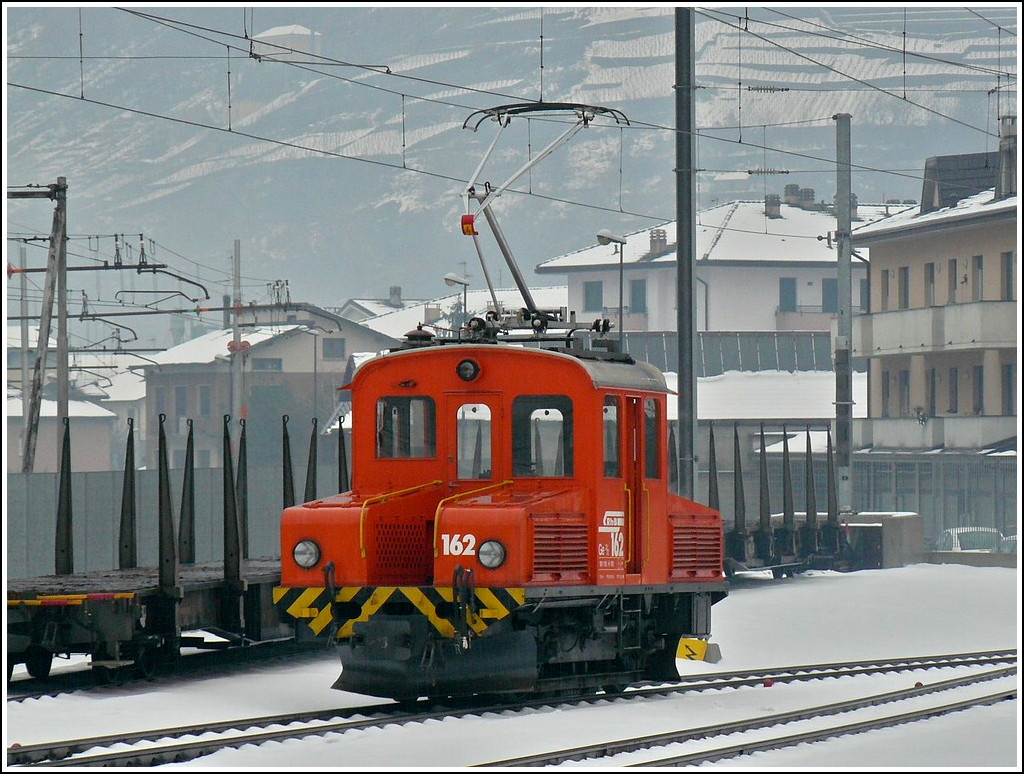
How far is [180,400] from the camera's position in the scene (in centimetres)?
10731

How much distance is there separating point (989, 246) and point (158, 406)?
69.5 metres

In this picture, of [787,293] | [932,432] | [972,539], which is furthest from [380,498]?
[787,293]

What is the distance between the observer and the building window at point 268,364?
9675 centimetres

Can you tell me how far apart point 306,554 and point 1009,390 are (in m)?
40.9

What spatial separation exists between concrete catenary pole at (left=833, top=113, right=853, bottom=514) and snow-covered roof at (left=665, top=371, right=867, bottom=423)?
86.4 feet

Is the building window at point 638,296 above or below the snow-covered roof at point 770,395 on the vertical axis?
above

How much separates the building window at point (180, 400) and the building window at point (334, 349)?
35.3ft

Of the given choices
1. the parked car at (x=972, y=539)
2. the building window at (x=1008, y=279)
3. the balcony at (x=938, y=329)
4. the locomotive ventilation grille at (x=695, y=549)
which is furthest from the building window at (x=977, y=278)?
the locomotive ventilation grille at (x=695, y=549)

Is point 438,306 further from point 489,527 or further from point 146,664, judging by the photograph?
point 489,527

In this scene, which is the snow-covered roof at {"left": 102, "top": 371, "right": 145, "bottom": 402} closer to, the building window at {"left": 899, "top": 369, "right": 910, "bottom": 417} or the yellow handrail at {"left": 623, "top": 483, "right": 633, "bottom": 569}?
the building window at {"left": 899, "top": 369, "right": 910, "bottom": 417}

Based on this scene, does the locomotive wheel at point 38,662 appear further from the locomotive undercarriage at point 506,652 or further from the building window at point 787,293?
the building window at point 787,293

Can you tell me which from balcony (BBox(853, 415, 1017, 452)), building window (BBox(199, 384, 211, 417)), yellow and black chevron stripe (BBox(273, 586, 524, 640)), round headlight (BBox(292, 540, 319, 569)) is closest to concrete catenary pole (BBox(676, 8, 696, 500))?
round headlight (BBox(292, 540, 319, 569))

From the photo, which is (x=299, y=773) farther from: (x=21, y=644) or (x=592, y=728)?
(x=21, y=644)

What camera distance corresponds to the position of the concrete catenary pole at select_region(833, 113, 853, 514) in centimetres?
3794
